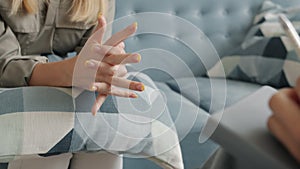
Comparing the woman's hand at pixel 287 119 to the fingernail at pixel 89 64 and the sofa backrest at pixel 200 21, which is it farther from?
the sofa backrest at pixel 200 21

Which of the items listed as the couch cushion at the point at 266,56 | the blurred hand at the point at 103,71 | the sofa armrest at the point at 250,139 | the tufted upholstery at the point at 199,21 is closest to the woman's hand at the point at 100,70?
the blurred hand at the point at 103,71

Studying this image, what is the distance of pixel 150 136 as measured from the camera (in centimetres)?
81

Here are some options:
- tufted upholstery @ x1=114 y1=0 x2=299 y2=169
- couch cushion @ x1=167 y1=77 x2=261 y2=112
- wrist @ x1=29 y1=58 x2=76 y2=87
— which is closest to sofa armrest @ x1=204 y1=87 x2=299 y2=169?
wrist @ x1=29 y1=58 x2=76 y2=87

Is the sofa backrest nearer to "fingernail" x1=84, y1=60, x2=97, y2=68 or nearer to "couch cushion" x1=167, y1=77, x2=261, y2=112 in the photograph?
"couch cushion" x1=167, y1=77, x2=261, y2=112

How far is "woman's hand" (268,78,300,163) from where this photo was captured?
1.09 ft

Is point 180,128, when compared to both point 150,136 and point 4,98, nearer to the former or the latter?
point 150,136

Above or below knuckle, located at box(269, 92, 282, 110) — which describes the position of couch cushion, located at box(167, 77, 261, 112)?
below

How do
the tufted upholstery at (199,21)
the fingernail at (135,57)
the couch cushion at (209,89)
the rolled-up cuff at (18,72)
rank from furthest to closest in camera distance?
the tufted upholstery at (199,21), the couch cushion at (209,89), the rolled-up cuff at (18,72), the fingernail at (135,57)

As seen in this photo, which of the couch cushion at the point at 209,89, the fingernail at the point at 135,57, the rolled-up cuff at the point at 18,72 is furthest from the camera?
the couch cushion at the point at 209,89

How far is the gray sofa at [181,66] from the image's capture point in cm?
77

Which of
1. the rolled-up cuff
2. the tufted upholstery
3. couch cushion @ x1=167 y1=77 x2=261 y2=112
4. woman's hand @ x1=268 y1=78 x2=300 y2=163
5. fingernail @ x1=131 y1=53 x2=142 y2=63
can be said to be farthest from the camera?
the tufted upholstery

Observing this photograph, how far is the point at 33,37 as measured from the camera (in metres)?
1.01

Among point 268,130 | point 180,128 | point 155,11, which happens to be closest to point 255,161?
point 268,130

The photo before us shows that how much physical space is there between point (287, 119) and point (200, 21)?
4.03 ft
